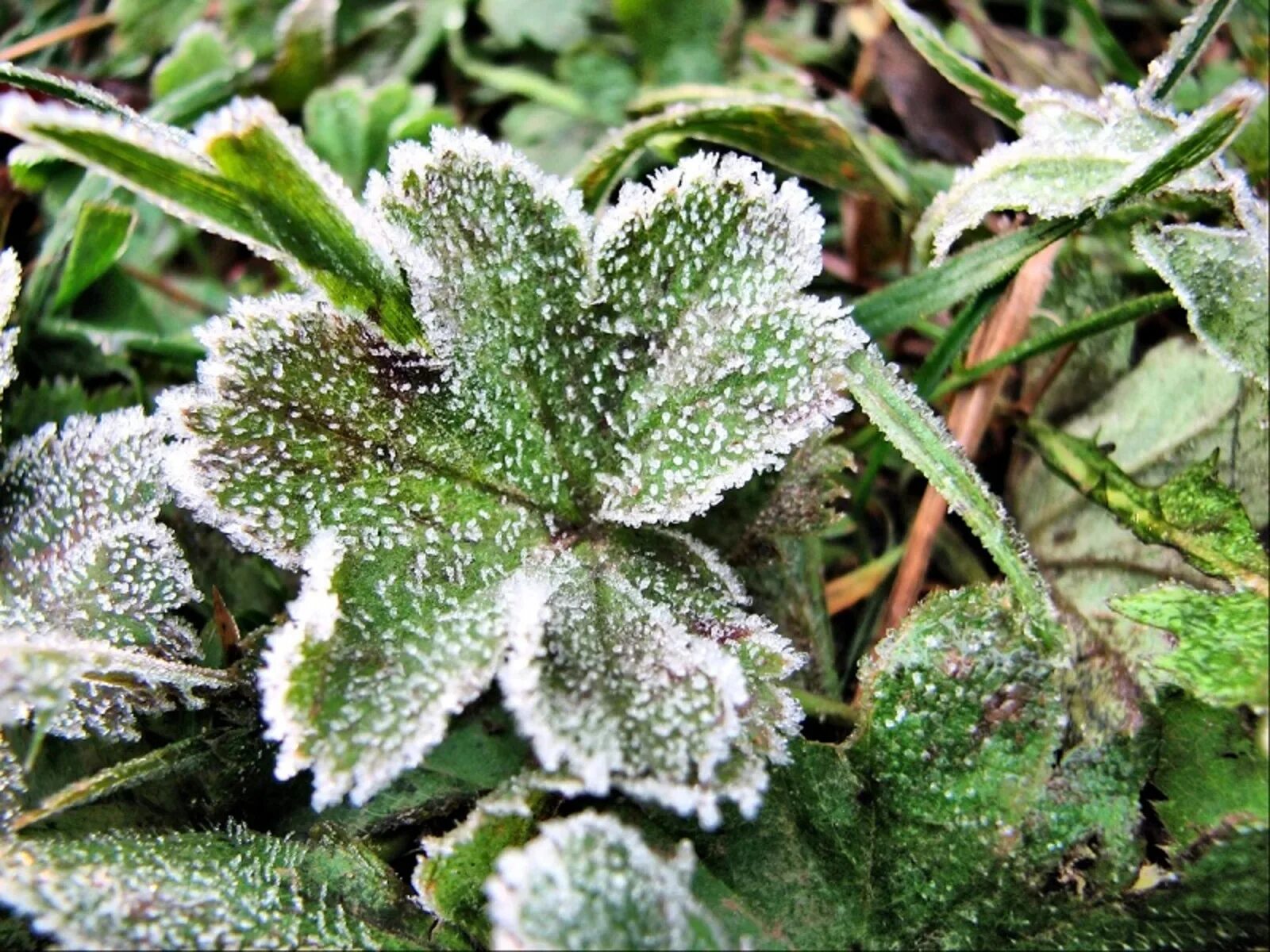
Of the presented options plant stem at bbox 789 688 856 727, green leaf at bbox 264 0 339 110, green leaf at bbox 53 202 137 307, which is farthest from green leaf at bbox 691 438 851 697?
green leaf at bbox 264 0 339 110

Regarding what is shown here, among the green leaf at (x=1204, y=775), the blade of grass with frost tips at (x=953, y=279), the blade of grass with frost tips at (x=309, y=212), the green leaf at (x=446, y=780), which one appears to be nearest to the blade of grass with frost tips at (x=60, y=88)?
the blade of grass with frost tips at (x=309, y=212)

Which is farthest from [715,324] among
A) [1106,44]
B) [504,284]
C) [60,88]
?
[1106,44]

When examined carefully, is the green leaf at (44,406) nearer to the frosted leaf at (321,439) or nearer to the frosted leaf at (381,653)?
the frosted leaf at (321,439)

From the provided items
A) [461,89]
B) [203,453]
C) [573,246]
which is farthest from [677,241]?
[461,89]

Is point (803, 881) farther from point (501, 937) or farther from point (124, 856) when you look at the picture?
point (124, 856)

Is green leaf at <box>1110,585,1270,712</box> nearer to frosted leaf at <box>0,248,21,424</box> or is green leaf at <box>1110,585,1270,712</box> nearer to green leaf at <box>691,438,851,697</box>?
green leaf at <box>691,438,851,697</box>

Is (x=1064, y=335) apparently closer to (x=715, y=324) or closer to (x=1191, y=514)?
(x=1191, y=514)
